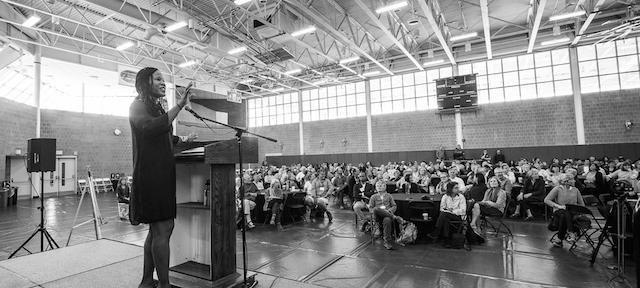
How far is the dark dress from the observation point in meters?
1.67

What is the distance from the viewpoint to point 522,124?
615 inches

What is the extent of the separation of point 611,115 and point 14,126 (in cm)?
2509

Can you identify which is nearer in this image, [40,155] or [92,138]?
[40,155]

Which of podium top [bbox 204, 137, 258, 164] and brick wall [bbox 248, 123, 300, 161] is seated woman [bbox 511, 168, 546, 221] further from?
brick wall [bbox 248, 123, 300, 161]

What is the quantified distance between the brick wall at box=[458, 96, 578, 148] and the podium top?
16547 millimetres

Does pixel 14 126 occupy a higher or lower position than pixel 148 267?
higher

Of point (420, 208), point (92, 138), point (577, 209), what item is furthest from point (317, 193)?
point (92, 138)

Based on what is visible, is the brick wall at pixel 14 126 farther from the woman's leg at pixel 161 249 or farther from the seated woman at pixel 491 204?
the seated woman at pixel 491 204

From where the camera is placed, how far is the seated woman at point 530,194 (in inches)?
268

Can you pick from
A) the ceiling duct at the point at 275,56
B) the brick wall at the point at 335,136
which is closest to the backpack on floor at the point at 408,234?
the ceiling duct at the point at 275,56

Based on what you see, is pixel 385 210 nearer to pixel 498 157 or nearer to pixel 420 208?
pixel 420 208

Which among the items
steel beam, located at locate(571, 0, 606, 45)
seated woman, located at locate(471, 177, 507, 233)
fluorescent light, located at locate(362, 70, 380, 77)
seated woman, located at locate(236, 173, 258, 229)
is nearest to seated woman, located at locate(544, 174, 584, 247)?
seated woman, located at locate(471, 177, 507, 233)

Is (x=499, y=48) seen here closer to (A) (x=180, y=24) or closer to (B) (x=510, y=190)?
(B) (x=510, y=190)

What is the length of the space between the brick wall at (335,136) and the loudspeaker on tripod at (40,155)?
1652cm
